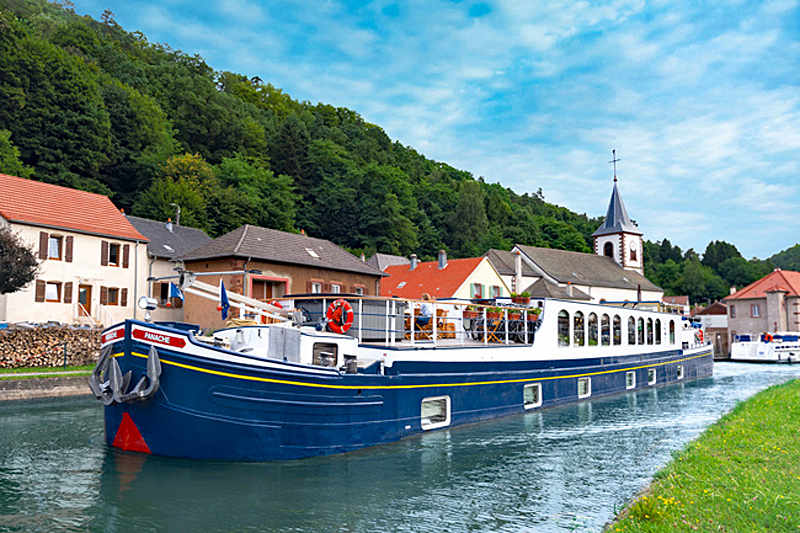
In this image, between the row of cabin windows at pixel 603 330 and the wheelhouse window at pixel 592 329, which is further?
the wheelhouse window at pixel 592 329

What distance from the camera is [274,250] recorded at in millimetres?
33156

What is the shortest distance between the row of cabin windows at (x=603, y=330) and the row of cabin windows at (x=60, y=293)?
78.2ft

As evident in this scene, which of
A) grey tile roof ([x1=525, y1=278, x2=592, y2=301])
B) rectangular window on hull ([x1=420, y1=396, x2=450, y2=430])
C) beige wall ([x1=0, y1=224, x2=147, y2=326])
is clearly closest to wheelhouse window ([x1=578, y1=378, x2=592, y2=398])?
rectangular window on hull ([x1=420, y1=396, x2=450, y2=430])

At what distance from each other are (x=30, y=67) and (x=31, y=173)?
10.9 meters

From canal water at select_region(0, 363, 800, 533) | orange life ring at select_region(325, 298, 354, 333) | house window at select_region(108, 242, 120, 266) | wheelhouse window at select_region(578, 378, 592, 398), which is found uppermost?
house window at select_region(108, 242, 120, 266)

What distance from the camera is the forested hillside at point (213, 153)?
47.9 metres

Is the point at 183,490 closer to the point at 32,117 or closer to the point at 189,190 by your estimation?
the point at 189,190

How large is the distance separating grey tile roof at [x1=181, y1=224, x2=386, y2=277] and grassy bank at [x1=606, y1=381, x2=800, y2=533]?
23.6 m

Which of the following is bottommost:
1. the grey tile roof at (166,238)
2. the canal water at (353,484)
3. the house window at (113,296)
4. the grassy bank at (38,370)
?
the canal water at (353,484)

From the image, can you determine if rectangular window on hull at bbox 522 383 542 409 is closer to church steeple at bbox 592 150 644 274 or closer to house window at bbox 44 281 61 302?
house window at bbox 44 281 61 302

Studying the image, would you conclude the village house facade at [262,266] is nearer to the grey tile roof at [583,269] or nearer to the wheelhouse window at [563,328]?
the wheelhouse window at [563,328]

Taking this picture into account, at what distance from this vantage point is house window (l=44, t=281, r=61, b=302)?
29945 millimetres

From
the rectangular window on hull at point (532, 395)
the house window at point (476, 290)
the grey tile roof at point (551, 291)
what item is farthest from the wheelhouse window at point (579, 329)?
the grey tile roof at point (551, 291)

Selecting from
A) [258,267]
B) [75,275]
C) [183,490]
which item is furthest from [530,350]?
[75,275]
